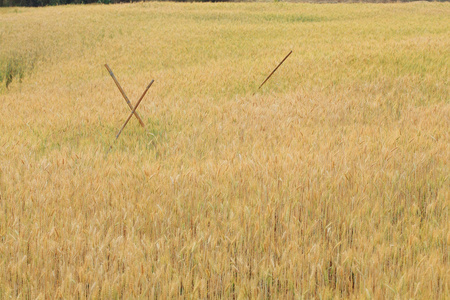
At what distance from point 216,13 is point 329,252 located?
23199mm

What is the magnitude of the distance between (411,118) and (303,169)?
2517mm

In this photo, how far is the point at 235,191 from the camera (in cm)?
303

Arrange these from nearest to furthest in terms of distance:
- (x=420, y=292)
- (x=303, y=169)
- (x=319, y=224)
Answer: (x=420, y=292) → (x=319, y=224) → (x=303, y=169)

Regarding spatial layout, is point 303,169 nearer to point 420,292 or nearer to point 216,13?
point 420,292

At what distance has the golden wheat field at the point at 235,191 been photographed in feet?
6.67

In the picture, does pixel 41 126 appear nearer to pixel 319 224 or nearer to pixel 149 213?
pixel 149 213

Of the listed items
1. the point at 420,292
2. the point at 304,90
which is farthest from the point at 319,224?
the point at 304,90

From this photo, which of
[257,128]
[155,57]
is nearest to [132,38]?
[155,57]

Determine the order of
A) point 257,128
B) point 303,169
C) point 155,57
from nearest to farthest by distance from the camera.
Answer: point 303,169
point 257,128
point 155,57

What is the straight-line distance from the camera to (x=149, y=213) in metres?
2.74

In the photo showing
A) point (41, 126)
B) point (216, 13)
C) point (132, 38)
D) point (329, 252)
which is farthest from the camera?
point (216, 13)

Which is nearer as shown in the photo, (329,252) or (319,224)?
(329,252)

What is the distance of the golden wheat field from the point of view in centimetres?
203

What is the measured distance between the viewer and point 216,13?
78.1ft
